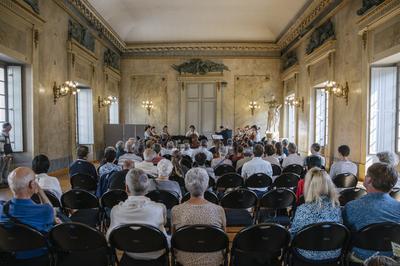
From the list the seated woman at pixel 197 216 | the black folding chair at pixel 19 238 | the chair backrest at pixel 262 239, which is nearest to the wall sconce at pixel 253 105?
the seated woman at pixel 197 216

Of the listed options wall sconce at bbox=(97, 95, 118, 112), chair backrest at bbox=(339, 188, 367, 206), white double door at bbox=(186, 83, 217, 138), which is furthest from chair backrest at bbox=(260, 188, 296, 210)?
white double door at bbox=(186, 83, 217, 138)

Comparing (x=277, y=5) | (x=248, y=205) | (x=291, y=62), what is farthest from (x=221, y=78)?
(x=248, y=205)

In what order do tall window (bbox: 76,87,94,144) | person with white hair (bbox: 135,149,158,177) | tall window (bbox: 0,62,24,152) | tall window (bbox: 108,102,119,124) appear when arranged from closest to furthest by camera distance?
person with white hair (bbox: 135,149,158,177) < tall window (bbox: 0,62,24,152) < tall window (bbox: 76,87,94,144) < tall window (bbox: 108,102,119,124)

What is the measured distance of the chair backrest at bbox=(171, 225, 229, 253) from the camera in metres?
2.71

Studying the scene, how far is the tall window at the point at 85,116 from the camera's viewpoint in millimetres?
14930

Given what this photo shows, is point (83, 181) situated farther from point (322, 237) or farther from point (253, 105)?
point (253, 105)

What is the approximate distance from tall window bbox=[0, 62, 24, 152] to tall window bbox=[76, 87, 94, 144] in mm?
5130

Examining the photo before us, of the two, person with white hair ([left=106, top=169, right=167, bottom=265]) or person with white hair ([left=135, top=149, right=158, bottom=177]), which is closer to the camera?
person with white hair ([left=106, top=169, right=167, bottom=265])

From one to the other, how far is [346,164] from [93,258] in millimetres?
4846

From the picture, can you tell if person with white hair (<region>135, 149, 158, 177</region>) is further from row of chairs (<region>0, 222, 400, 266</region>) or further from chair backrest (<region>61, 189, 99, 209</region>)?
row of chairs (<region>0, 222, 400, 266</region>)

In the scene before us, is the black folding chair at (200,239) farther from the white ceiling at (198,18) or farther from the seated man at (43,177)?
the white ceiling at (198,18)

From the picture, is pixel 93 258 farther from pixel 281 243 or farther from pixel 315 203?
pixel 315 203

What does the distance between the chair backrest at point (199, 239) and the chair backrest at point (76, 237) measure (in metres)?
0.62

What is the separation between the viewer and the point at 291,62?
694 inches
